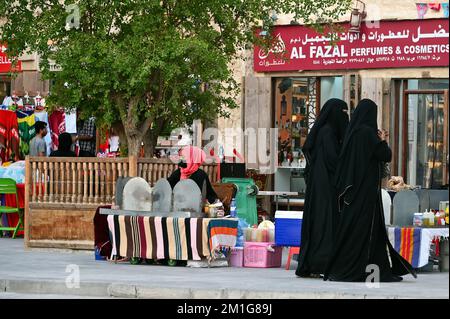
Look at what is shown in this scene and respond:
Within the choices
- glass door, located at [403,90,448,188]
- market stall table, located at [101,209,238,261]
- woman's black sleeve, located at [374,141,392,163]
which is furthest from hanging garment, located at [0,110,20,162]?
woman's black sleeve, located at [374,141,392,163]

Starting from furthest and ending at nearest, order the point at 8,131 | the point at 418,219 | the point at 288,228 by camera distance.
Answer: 1. the point at 8,131
2. the point at 418,219
3. the point at 288,228

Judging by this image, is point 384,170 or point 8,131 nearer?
point 384,170

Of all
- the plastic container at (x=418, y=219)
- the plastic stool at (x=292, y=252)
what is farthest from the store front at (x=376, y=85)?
the plastic stool at (x=292, y=252)

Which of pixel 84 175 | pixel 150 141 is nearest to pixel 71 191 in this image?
pixel 84 175

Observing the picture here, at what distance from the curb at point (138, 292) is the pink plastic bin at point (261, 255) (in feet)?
11.8

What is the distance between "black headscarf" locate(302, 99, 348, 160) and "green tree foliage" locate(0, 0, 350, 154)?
4.58 meters

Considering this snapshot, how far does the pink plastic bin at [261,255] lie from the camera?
19453 millimetres

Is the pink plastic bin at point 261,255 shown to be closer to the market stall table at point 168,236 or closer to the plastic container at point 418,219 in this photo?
the market stall table at point 168,236

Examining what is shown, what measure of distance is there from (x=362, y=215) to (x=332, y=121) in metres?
1.34

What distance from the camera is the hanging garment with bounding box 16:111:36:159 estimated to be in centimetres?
2912

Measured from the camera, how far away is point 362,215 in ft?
55.7

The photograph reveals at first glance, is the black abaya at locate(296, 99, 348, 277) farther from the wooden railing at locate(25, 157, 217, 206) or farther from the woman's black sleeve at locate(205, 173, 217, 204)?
the wooden railing at locate(25, 157, 217, 206)

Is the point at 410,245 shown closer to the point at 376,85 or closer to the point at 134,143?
the point at 134,143
